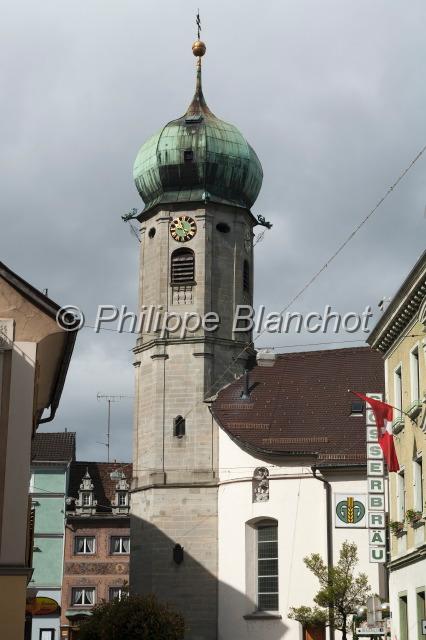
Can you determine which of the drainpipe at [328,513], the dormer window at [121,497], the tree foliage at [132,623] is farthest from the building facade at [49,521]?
the tree foliage at [132,623]

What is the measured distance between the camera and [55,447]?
62594 mm

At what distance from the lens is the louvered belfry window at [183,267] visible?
1833 inches

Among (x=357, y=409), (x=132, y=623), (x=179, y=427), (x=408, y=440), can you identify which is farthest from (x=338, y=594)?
(x=179, y=427)

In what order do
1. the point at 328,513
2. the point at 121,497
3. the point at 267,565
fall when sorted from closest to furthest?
the point at 328,513
the point at 267,565
the point at 121,497

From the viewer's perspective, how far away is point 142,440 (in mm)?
45469

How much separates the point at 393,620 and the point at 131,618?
6840 mm

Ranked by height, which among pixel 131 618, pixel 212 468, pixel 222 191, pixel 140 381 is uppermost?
pixel 222 191

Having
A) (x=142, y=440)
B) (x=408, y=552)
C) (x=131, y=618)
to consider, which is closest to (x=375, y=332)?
(x=408, y=552)

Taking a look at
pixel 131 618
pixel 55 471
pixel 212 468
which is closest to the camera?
pixel 131 618

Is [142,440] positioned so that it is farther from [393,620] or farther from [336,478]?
[393,620]

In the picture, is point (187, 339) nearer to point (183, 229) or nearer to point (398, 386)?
point (183, 229)

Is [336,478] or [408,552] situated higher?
[336,478]

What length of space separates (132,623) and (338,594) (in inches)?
380

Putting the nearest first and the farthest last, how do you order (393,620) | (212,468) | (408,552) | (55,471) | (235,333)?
(408,552) → (393,620) → (212,468) → (235,333) → (55,471)
